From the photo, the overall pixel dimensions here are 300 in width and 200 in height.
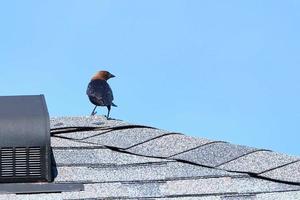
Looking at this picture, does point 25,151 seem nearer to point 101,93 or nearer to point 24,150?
point 24,150

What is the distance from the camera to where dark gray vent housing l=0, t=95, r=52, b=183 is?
341 cm

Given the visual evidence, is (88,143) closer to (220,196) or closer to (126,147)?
(126,147)

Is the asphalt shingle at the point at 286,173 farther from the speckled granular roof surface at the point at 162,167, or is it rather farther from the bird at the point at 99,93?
the bird at the point at 99,93

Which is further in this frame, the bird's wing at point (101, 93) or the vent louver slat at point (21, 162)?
the bird's wing at point (101, 93)

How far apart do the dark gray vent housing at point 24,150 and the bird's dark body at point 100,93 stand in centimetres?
257

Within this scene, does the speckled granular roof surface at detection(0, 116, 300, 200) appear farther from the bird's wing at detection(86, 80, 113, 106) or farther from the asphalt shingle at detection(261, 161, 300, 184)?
the bird's wing at detection(86, 80, 113, 106)

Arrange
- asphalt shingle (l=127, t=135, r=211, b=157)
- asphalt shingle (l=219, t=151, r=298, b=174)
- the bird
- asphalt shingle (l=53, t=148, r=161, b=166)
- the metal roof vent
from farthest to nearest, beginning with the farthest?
the bird < asphalt shingle (l=127, t=135, r=211, b=157) < asphalt shingle (l=219, t=151, r=298, b=174) < asphalt shingle (l=53, t=148, r=161, b=166) < the metal roof vent

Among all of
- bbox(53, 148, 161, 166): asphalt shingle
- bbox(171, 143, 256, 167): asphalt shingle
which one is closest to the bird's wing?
bbox(171, 143, 256, 167): asphalt shingle

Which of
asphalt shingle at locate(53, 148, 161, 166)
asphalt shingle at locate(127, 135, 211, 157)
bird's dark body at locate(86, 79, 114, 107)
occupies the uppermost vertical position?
asphalt shingle at locate(127, 135, 211, 157)

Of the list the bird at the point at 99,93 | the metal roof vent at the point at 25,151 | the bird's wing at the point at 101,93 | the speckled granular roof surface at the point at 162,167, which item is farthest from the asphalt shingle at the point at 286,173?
the bird's wing at the point at 101,93

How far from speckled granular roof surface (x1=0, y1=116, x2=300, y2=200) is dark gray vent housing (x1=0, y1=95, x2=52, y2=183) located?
0.09 meters

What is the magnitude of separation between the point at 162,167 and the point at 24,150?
0.57 meters

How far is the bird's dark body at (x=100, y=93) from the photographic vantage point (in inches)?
240

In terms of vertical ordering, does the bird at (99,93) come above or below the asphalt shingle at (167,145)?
below
